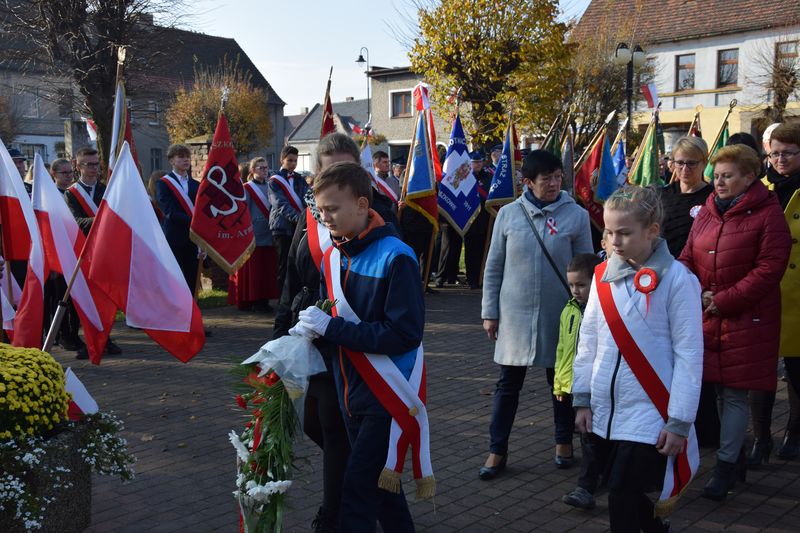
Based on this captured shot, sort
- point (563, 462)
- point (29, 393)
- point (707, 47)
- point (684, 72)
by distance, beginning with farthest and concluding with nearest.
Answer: point (684, 72) → point (707, 47) → point (563, 462) → point (29, 393)

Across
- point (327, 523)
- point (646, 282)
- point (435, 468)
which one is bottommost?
point (435, 468)

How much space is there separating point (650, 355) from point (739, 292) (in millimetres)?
1528

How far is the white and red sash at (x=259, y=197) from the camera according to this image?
10898mm

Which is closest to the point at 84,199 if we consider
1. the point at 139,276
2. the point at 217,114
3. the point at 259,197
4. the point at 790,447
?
the point at 259,197

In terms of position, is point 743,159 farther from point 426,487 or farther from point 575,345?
point 426,487

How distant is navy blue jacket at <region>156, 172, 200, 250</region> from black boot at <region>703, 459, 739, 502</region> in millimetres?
6608

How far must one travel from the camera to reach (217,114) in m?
34.6

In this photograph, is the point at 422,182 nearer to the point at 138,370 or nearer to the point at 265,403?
the point at 138,370

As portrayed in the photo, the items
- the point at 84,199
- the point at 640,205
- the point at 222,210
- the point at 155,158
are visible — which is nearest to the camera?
the point at 640,205

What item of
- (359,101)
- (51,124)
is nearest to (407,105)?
(359,101)

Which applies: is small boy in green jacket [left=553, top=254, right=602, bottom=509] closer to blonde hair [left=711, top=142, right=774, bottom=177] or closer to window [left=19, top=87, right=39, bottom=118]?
blonde hair [left=711, top=142, right=774, bottom=177]

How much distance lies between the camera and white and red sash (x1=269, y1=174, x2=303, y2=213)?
33.7 ft

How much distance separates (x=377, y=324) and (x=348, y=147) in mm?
1261

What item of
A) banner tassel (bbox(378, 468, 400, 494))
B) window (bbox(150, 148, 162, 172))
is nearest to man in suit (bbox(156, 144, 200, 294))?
banner tassel (bbox(378, 468, 400, 494))
